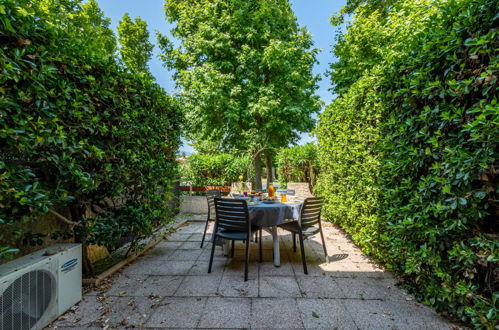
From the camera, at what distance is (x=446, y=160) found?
1.64 m

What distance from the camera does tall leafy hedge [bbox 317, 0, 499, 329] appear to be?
4.74 feet

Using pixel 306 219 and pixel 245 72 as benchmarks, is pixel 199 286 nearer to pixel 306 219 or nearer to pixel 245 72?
pixel 306 219

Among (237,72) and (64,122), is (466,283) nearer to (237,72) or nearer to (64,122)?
(64,122)

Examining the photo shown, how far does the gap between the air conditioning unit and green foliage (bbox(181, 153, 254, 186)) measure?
4600 millimetres

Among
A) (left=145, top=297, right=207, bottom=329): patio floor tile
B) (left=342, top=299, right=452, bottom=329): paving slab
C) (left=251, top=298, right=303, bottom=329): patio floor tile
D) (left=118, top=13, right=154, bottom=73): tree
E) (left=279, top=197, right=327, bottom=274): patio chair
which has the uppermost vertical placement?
(left=118, top=13, right=154, bottom=73): tree

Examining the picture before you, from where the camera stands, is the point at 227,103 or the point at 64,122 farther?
the point at 227,103

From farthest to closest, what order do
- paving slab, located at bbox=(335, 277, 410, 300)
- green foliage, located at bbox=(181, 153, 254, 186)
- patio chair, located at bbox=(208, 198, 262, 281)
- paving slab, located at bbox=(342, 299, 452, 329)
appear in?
green foliage, located at bbox=(181, 153, 254, 186) → patio chair, located at bbox=(208, 198, 262, 281) → paving slab, located at bbox=(335, 277, 410, 300) → paving slab, located at bbox=(342, 299, 452, 329)

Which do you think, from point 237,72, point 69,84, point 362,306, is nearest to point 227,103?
point 237,72

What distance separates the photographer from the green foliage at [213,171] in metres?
6.73

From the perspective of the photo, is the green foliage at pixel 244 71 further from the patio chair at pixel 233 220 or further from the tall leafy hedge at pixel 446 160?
the tall leafy hedge at pixel 446 160

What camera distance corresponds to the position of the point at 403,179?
82.6 inches

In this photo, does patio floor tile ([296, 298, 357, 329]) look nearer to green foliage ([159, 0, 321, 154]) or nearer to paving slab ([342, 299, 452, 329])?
paving slab ([342, 299, 452, 329])

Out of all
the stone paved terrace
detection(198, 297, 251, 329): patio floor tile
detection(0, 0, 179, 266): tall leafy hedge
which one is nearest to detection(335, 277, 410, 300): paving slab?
the stone paved terrace

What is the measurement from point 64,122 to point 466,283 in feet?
11.4
